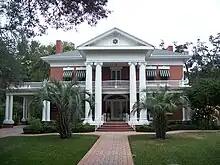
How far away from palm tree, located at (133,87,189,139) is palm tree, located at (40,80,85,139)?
435 centimetres

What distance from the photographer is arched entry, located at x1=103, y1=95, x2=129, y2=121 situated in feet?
116

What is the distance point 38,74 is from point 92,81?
790 inches

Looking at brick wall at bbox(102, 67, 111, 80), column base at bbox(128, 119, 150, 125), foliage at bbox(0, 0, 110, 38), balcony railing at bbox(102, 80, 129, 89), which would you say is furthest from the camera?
brick wall at bbox(102, 67, 111, 80)

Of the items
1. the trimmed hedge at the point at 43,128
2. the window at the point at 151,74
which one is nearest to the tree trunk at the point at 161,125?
the trimmed hedge at the point at 43,128

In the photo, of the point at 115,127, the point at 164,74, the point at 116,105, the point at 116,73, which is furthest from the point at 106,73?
the point at 115,127

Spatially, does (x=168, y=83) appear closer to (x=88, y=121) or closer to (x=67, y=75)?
(x=88, y=121)

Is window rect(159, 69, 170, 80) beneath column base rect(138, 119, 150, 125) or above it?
above

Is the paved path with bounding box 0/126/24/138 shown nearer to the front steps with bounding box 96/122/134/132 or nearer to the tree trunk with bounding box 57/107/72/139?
the tree trunk with bounding box 57/107/72/139

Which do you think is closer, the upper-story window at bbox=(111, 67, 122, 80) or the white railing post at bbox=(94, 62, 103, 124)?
the white railing post at bbox=(94, 62, 103, 124)

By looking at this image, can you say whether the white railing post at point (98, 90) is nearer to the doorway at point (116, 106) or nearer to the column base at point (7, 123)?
the doorway at point (116, 106)

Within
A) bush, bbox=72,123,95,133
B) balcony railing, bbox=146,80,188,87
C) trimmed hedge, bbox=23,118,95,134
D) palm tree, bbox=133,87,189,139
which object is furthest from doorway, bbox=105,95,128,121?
palm tree, bbox=133,87,189,139

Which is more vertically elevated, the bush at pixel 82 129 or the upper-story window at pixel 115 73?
the upper-story window at pixel 115 73

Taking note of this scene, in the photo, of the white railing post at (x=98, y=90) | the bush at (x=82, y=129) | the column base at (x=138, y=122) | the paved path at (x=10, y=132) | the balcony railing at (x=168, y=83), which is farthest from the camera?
the balcony railing at (x=168, y=83)

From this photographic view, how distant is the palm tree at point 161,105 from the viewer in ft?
65.9
